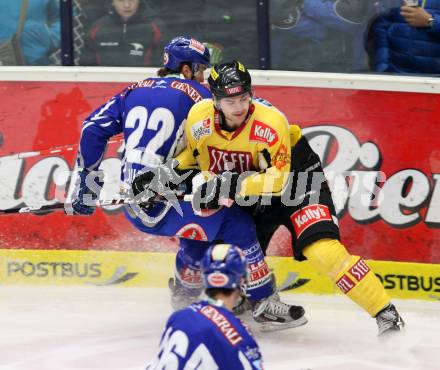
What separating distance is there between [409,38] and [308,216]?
1.32 metres

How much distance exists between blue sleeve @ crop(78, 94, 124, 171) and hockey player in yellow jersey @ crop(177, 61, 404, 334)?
344 mm

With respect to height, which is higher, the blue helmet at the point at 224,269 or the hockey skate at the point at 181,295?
the blue helmet at the point at 224,269

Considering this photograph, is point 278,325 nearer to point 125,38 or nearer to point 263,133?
point 263,133

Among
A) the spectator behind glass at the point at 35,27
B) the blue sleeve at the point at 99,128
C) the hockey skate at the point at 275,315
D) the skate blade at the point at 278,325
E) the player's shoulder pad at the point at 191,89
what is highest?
the spectator behind glass at the point at 35,27

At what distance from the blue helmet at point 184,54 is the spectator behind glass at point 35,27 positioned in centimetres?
116

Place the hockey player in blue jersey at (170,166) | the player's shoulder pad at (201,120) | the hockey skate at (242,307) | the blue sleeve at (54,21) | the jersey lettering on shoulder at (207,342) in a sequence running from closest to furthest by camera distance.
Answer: the jersey lettering on shoulder at (207,342)
the player's shoulder pad at (201,120)
the hockey player in blue jersey at (170,166)
the hockey skate at (242,307)
the blue sleeve at (54,21)

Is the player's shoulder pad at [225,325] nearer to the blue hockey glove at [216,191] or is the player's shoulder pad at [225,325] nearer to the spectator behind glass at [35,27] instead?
the blue hockey glove at [216,191]

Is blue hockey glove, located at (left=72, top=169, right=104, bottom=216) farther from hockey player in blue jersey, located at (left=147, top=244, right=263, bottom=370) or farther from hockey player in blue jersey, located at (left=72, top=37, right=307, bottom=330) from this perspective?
hockey player in blue jersey, located at (left=147, top=244, right=263, bottom=370)

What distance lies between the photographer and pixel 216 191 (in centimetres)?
500

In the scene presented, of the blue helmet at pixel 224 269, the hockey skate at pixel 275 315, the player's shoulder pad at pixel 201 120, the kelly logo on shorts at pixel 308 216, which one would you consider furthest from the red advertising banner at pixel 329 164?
the blue helmet at pixel 224 269

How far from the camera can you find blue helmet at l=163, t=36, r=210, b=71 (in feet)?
17.2

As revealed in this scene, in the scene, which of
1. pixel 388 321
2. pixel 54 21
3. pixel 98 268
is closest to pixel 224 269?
pixel 388 321

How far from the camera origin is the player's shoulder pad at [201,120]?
503cm

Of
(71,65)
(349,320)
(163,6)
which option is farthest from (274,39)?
(349,320)
